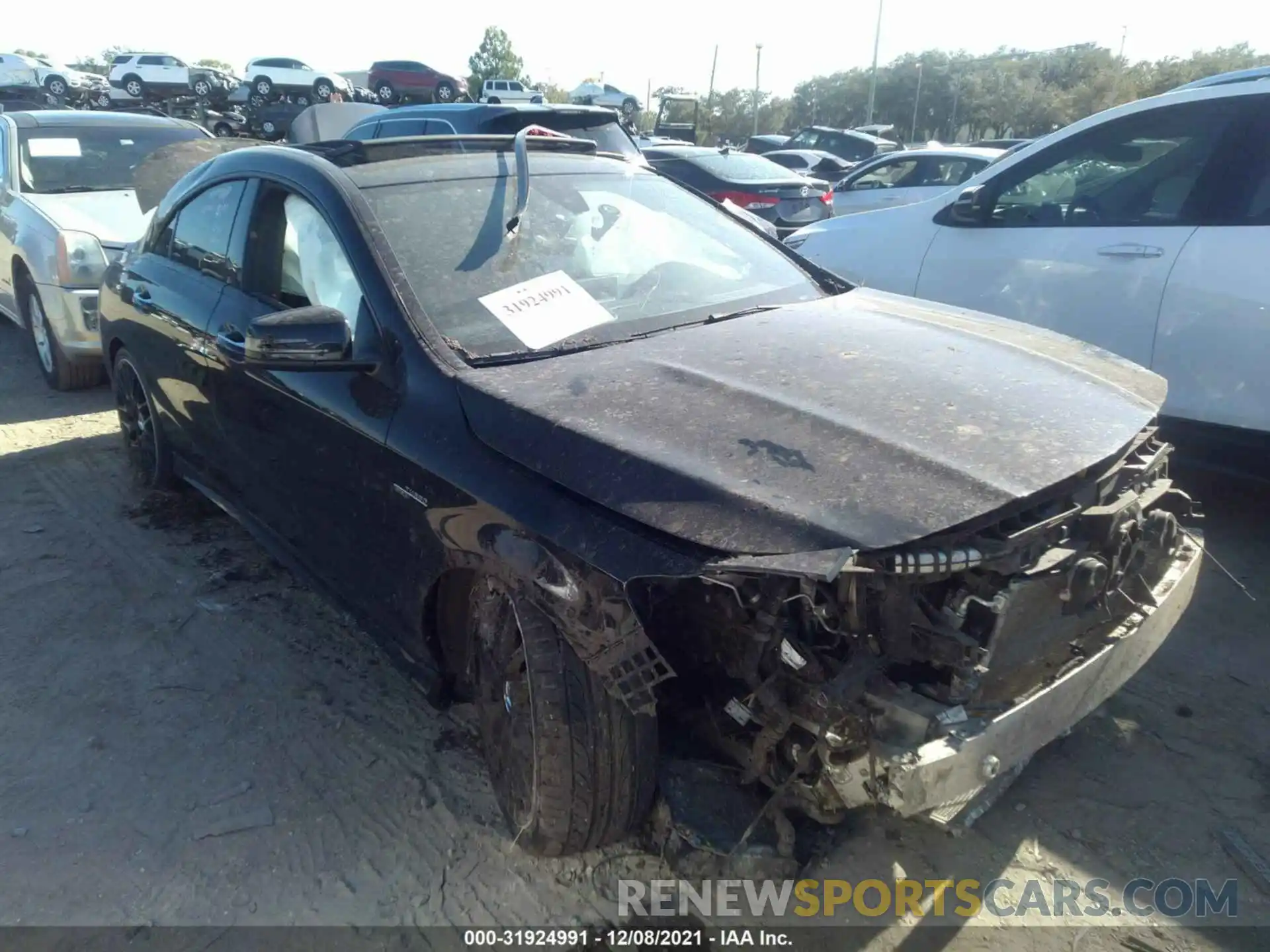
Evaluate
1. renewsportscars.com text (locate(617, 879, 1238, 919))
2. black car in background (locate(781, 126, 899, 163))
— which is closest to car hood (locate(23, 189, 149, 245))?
renewsportscars.com text (locate(617, 879, 1238, 919))

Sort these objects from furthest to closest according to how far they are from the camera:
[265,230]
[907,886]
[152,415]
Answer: [152,415], [265,230], [907,886]

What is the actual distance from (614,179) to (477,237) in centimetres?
81

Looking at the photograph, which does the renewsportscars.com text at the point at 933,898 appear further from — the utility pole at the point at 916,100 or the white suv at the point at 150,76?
the utility pole at the point at 916,100

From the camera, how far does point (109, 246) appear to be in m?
6.28

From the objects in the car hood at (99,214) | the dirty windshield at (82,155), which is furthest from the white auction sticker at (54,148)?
the car hood at (99,214)

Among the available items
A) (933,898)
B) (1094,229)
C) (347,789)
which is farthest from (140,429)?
(1094,229)

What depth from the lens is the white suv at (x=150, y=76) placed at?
1247 inches

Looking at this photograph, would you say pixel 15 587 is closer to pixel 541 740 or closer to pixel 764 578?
pixel 541 740

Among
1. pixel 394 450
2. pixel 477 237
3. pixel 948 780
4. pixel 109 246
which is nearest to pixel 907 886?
pixel 948 780

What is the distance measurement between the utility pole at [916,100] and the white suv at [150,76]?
104 feet

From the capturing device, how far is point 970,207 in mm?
4852

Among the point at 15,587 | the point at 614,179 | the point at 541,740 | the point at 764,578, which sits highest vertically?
the point at 614,179

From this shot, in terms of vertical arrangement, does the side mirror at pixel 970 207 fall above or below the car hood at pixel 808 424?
above

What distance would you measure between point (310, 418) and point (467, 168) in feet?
3.36
